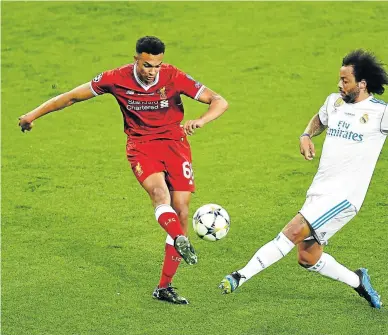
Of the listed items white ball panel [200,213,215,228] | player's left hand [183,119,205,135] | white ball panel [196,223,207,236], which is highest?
player's left hand [183,119,205,135]

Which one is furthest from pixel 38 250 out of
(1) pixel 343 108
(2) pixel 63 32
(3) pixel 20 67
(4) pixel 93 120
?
(2) pixel 63 32

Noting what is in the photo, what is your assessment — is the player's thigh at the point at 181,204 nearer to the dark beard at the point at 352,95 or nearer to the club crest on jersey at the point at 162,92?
the club crest on jersey at the point at 162,92

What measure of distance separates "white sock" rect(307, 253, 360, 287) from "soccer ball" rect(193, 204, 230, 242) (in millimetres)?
882

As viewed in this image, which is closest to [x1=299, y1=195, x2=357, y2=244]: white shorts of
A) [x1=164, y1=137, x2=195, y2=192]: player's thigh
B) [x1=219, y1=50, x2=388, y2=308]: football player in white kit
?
[x1=219, y1=50, x2=388, y2=308]: football player in white kit

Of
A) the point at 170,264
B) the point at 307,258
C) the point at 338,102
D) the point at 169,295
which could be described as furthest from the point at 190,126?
the point at 169,295

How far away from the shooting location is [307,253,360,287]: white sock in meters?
9.03

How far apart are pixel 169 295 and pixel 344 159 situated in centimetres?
211

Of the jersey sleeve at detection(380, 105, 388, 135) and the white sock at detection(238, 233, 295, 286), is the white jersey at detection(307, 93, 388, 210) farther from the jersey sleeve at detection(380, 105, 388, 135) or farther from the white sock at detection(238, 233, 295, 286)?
the white sock at detection(238, 233, 295, 286)

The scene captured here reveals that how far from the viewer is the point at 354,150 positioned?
28.5ft

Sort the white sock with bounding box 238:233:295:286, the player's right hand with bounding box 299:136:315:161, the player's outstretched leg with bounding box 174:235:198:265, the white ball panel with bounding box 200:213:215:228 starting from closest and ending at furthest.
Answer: the player's outstretched leg with bounding box 174:235:198:265, the white sock with bounding box 238:233:295:286, the player's right hand with bounding box 299:136:315:161, the white ball panel with bounding box 200:213:215:228

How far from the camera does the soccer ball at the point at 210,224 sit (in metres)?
8.98

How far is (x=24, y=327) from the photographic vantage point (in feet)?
28.7

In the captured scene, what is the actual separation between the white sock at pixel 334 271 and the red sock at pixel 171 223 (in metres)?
1.28

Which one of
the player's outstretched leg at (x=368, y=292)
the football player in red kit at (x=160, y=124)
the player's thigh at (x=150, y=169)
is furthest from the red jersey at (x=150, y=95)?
the player's outstretched leg at (x=368, y=292)
